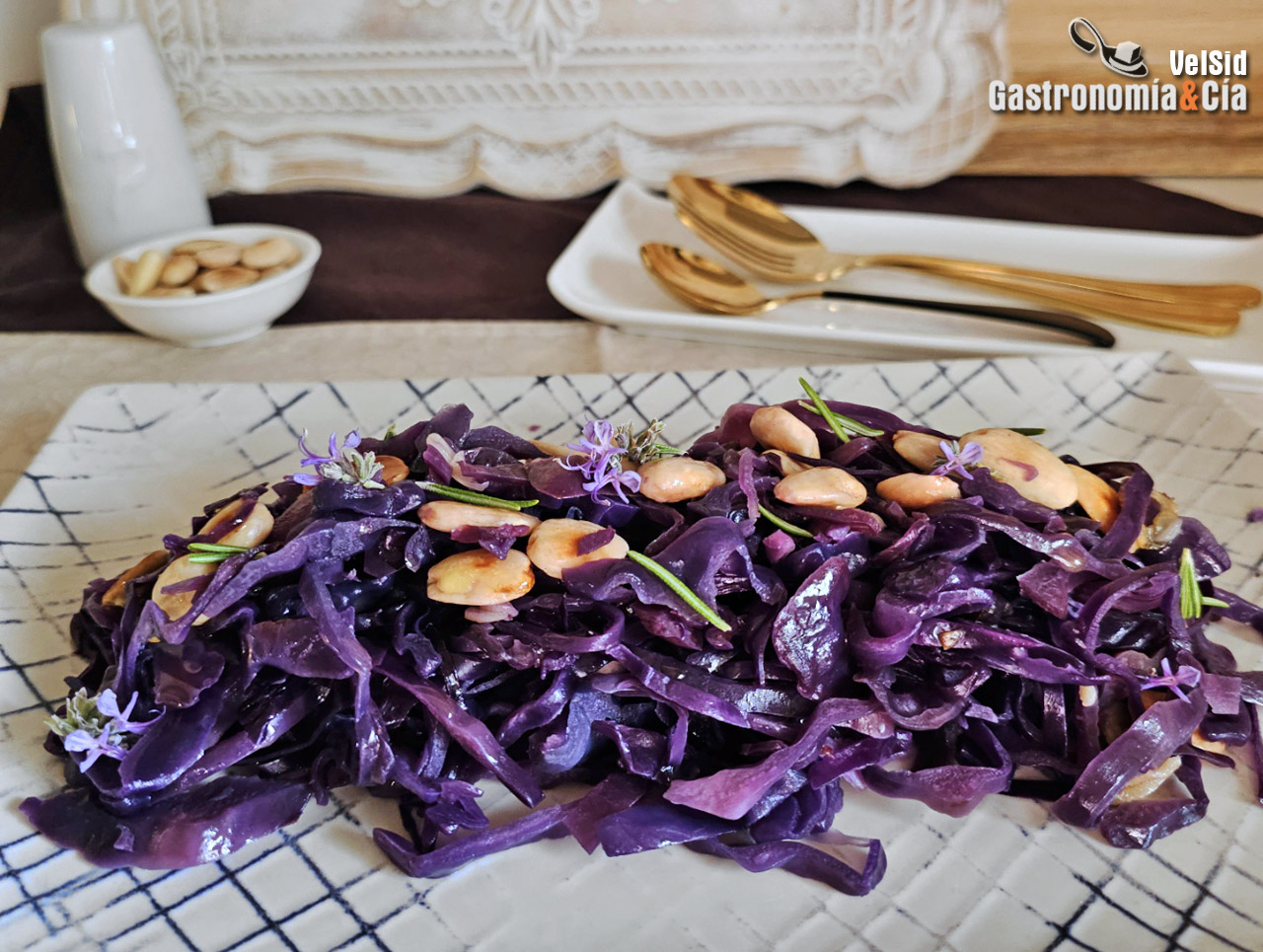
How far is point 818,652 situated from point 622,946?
356 mm

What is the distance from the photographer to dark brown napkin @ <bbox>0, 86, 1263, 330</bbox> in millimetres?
2303

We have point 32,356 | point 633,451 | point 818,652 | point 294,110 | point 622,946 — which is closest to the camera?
point 622,946

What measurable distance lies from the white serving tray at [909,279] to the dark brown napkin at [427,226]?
0.17 meters

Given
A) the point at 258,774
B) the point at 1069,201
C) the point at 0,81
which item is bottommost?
the point at 1069,201

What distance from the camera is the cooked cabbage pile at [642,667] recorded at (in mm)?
1084

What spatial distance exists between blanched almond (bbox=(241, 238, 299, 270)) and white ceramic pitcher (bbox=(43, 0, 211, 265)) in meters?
0.32

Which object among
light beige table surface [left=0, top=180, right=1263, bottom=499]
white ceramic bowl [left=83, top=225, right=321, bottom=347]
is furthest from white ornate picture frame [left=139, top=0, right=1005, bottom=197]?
light beige table surface [left=0, top=180, right=1263, bottom=499]

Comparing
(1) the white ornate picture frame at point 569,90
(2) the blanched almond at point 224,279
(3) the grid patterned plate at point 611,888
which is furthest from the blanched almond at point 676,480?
(1) the white ornate picture frame at point 569,90

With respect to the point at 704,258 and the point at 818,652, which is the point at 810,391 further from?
the point at 704,258

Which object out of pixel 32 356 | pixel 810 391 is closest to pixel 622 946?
pixel 810 391

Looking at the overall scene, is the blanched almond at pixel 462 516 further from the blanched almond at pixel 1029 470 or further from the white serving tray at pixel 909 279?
the white serving tray at pixel 909 279

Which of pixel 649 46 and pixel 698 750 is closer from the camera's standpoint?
pixel 698 750

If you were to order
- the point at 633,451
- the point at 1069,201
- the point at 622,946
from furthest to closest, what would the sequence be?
the point at 1069,201
the point at 633,451
the point at 622,946

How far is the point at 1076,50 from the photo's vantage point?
2725 mm
